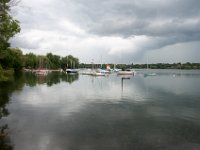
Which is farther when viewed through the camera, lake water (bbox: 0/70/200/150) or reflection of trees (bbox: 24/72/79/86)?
reflection of trees (bbox: 24/72/79/86)

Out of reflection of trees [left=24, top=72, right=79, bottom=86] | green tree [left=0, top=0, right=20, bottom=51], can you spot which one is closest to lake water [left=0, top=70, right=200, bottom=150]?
green tree [left=0, top=0, right=20, bottom=51]

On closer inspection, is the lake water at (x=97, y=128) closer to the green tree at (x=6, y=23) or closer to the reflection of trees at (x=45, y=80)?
the green tree at (x=6, y=23)

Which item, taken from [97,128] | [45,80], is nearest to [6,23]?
[97,128]

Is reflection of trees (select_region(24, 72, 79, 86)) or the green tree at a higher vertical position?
the green tree

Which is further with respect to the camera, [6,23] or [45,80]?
[45,80]

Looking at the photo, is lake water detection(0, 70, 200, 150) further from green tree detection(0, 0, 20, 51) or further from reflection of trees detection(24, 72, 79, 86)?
reflection of trees detection(24, 72, 79, 86)

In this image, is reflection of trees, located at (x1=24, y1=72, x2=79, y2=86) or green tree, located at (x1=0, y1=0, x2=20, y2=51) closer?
green tree, located at (x1=0, y1=0, x2=20, y2=51)

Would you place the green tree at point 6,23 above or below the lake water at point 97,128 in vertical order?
above

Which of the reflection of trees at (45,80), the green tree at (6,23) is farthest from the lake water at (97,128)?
the reflection of trees at (45,80)

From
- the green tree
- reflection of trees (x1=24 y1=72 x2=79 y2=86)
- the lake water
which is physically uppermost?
the green tree

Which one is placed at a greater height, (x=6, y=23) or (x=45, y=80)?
(x=6, y=23)

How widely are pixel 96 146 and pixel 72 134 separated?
12.8 ft

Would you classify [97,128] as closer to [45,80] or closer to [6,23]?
[6,23]

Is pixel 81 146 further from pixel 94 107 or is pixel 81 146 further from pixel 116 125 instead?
pixel 94 107
